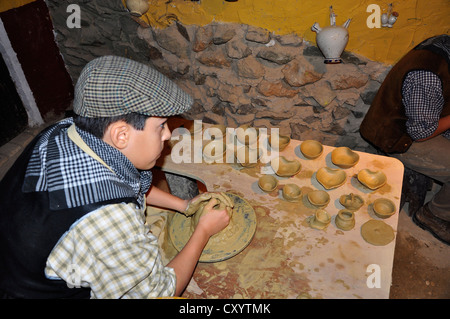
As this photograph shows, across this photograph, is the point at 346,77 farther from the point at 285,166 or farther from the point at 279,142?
the point at 285,166

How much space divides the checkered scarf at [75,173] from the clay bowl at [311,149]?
1.18 metres

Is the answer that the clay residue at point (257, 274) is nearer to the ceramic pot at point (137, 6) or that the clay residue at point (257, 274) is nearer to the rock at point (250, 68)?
the rock at point (250, 68)

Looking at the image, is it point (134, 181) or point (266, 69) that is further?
point (266, 69)

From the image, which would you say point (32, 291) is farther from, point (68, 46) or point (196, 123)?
point (68, 46)

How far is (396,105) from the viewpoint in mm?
2451

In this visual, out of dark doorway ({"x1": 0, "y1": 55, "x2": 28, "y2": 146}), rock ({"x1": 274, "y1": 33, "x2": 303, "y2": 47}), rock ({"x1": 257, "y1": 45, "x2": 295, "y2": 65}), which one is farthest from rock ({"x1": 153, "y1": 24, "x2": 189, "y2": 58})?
dark doorway ({"x1": 0, "y1": 55, "x2": 28, "y2": 146})

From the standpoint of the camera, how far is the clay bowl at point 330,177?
1.79 metres

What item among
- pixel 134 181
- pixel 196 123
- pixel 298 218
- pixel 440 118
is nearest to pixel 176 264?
pixel 134 181

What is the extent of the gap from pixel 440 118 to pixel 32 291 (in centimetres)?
300

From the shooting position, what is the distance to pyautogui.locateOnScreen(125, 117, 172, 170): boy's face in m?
1.26

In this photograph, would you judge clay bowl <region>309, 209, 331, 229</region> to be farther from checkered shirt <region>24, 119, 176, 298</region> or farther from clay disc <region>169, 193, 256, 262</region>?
checkered shirt <region>24, 119, 176, 298</region>

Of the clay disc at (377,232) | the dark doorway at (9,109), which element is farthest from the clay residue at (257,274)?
the dark doorway at (9,109)

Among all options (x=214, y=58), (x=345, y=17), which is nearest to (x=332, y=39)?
(x=345, y=17)
